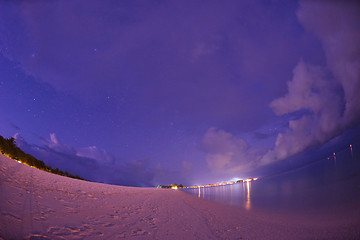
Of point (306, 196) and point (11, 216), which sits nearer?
point (11, 216)

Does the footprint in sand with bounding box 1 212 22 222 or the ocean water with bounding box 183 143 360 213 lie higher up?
the footprint in sand with bounding box 1 212 22 222

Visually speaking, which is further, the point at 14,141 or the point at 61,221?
the point at 14,141

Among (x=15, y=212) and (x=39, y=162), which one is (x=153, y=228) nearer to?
(x=15, y=212)

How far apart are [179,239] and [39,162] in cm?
4124

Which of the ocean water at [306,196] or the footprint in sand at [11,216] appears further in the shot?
the ocean water at [306,196]

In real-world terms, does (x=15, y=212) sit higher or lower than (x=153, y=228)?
higher

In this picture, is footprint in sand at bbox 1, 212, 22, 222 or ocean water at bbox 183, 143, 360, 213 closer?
footprint in sand at bbox 1, 212, 22, 222

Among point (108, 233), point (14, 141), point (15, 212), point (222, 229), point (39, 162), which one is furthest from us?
point (39, 162)

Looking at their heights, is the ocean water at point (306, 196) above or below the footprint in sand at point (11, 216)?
below

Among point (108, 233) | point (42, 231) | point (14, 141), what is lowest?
point (108, 233)

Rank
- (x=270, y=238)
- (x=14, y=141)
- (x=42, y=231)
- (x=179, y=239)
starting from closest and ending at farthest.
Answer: (x=42, y=231), (x=179, y=239), (x=270, y=238), (x=14, y=141)

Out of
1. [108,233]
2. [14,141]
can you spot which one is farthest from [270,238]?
[14,141]

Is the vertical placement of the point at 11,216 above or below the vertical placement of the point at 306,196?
above

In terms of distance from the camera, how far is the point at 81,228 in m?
5.28
